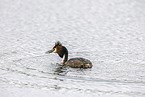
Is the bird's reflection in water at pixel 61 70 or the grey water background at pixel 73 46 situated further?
the bird's reflection in water at pixel 61 70

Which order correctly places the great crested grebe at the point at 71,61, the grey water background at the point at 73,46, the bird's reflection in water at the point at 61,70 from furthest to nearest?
the great crested grebe at the point at 71,61 → the bird's reflection in water at the point at 61,70 → the grey water background at the point at 73,46

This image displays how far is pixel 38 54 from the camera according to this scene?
48.9 ft

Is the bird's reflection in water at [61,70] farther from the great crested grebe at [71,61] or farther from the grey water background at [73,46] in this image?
the great crested grebe at [71,61]

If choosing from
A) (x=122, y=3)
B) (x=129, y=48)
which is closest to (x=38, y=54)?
(x=129, y=48)

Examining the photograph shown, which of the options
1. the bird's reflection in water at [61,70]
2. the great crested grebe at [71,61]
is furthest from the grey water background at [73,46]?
the great crested grebe at [71,61]

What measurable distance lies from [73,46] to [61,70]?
132 inches

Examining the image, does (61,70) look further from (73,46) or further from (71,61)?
(73,46)

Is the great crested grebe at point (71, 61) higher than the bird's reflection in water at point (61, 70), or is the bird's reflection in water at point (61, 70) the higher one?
the great crested grebe at point (71, 61)

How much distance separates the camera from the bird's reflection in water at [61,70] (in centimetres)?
1269

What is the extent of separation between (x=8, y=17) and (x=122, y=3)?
415 inches

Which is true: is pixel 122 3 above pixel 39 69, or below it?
above

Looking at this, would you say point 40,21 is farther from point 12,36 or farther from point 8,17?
point 12,36

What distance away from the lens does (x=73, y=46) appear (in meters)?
16.3

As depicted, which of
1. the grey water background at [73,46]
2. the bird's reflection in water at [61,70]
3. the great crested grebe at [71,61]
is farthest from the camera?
the great crested grebe at [71,61]
